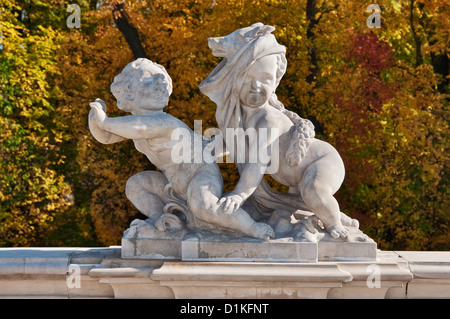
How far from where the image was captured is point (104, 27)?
11.1m

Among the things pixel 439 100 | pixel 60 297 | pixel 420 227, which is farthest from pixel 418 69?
pixel 60 297

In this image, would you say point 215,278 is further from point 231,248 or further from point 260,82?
point 260,82

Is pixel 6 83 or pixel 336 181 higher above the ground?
pixel 6 83

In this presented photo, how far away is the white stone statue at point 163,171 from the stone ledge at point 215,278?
0.30 meters

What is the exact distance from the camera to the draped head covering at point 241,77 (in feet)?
14.6

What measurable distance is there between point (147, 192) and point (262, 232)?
3.08ft

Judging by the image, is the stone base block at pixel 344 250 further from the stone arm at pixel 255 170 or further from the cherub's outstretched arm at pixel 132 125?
the cherub's outstretched arm at pixel 132 125

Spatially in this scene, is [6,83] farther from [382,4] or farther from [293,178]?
[293,178]

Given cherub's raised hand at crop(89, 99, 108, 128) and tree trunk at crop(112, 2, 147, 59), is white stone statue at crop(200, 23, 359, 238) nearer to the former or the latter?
cherub's raised hand at crop(89, 99, 108, 128)

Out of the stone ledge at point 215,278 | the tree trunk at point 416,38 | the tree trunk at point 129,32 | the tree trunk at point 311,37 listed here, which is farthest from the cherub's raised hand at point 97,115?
the tree trunk at point 416,38

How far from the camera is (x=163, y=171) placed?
4590 millimetres

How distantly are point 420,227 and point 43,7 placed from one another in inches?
327

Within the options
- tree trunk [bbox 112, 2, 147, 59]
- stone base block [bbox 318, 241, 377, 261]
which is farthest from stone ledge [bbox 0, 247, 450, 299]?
tree trunk [bbox 112, 2, 147, 59]

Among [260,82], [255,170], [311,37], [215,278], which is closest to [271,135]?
[255,170]
